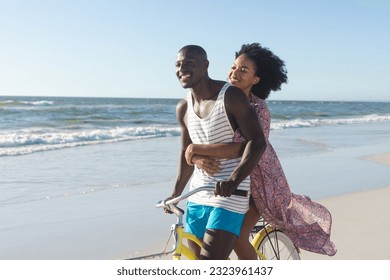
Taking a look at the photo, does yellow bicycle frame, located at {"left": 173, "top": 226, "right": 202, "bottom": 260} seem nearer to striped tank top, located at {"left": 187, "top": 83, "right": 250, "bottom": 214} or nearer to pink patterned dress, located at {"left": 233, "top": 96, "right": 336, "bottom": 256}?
striped tank top, located at {"left": 187, "top": 83, "right": 250, "bottom": 214}

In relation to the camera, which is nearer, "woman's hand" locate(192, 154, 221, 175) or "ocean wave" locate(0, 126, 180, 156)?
"woman's hand" locate(192, 154, 221, 175)

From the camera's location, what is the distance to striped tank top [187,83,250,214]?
9.02 ft

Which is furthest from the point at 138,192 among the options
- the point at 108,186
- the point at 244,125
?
the point at 244,125

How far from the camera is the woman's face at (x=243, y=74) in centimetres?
334

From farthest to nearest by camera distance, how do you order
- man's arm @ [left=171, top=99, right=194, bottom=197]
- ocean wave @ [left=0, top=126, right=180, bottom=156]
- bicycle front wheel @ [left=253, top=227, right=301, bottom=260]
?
ocean wave @ [left=0, top=126, right=180, bottom=156], bicycle front wheel @ [left=253, top=227, right=301, bottom=260], man's arm @ [left=171, top=99, right=194, bottom=197]

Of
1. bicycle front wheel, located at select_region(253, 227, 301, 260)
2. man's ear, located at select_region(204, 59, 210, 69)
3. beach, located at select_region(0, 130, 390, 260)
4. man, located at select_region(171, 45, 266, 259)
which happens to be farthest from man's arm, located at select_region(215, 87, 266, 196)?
beach, located at select_region(0, 130, 390, 260)

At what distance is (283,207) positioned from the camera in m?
3.26

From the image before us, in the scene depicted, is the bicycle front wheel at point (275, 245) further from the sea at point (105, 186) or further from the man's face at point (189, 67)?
the sea at point (105, 186)

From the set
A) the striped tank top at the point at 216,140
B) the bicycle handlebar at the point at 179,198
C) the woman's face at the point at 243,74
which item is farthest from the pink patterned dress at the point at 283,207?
the bicycle handlebar at the point at 179,198

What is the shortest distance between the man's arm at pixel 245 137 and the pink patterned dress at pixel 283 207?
1.42ft

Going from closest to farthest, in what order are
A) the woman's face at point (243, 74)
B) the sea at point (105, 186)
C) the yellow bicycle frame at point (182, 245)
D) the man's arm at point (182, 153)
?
1. the yellow bicycle frame at point (182, 245)
2. the man's arm at point (182, 153)
3. the woman's face at point (243, 74)
4. the sea at point (105, 186)

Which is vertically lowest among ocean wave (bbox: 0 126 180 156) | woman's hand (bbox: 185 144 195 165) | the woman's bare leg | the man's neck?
ocean wave (bbox: 0 126 180 156)

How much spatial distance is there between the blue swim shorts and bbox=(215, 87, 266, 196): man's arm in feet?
0.59

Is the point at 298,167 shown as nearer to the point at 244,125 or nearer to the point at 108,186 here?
the point at 108,186
